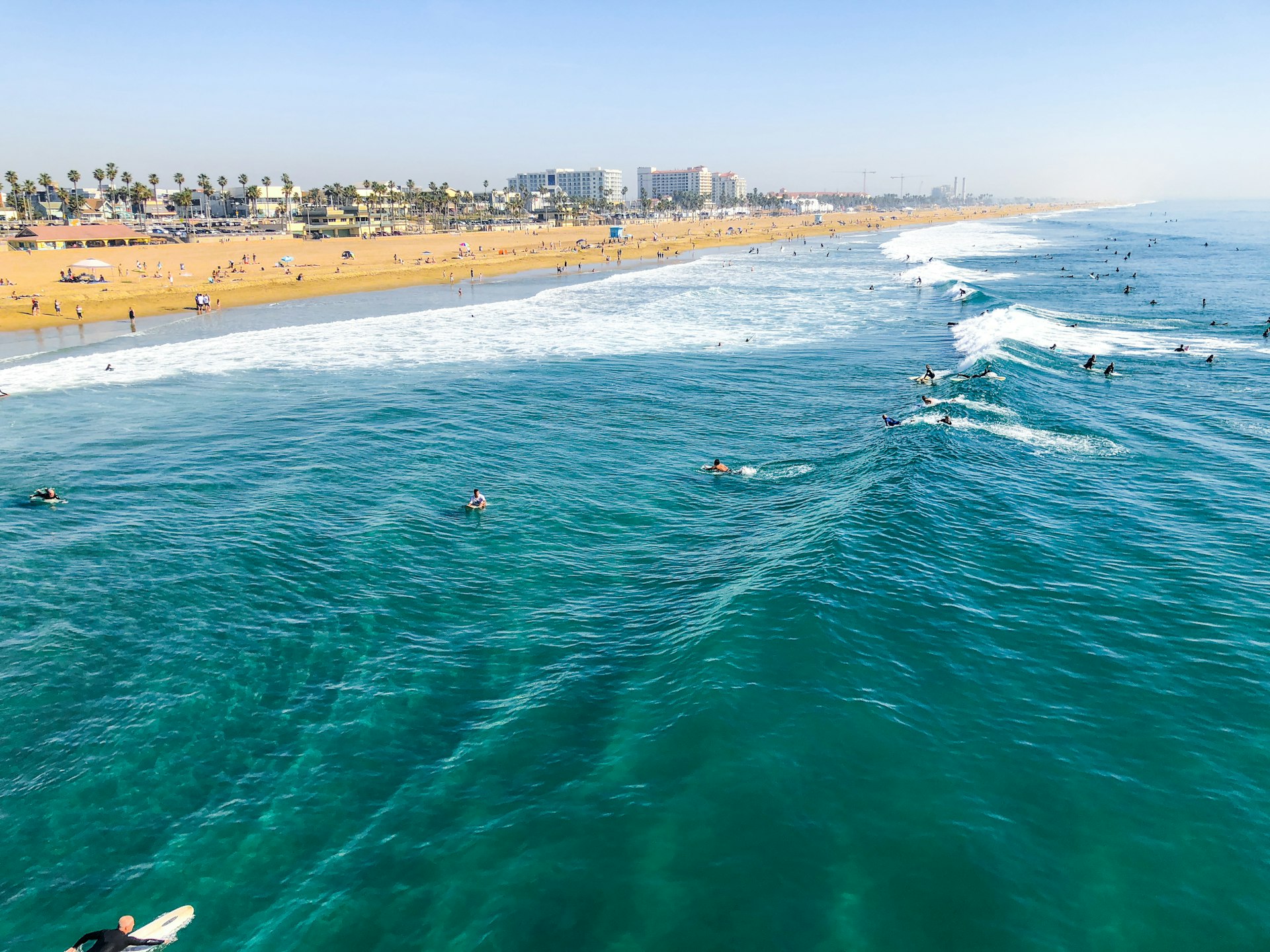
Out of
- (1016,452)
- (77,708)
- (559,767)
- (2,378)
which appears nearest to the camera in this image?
(559,767)

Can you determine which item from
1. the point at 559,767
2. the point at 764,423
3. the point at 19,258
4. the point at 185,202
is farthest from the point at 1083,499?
the point at 185,202

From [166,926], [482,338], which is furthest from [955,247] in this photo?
[166,926]

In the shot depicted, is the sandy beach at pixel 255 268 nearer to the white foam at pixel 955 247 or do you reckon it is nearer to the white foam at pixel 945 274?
the white foam at pixel 955 247

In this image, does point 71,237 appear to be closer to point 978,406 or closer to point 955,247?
point 978,406

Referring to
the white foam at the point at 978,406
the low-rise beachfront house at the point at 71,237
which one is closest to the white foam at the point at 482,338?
the white foam at the point at 978,406

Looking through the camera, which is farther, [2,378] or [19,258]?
[19,258]

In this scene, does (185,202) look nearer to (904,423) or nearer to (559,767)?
(904,423)
